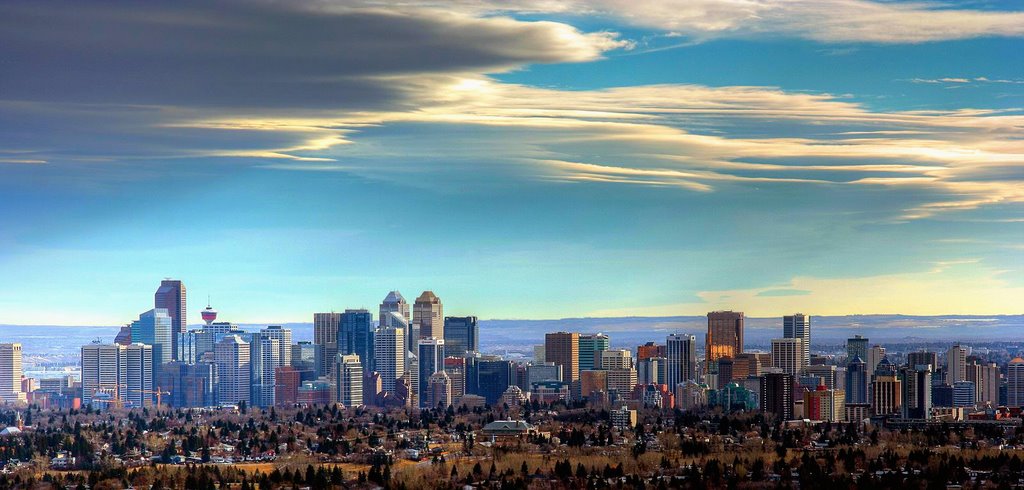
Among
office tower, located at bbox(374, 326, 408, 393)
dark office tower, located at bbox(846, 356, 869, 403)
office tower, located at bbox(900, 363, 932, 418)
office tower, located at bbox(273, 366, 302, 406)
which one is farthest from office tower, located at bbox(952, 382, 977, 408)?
office tower, located at bbox(273, 366, 302, 406)

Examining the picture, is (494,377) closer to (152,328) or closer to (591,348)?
(591,348)

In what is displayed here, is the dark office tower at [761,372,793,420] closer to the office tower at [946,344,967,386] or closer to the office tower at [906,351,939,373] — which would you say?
the office tower at [946,344,967,386]

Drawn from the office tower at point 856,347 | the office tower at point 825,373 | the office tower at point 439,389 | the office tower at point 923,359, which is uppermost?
the office tower at point 856,347

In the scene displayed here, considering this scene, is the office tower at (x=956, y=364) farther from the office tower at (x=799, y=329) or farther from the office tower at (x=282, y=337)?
the office tower at (x=282, y=337)

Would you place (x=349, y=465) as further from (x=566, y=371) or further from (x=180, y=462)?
(x=566, y=371)

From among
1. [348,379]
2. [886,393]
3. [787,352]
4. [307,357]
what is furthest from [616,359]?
[886,393]

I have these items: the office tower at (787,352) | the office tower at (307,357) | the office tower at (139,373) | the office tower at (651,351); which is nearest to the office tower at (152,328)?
the office tower at (139,373)

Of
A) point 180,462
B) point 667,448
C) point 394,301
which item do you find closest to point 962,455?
point 667,448
